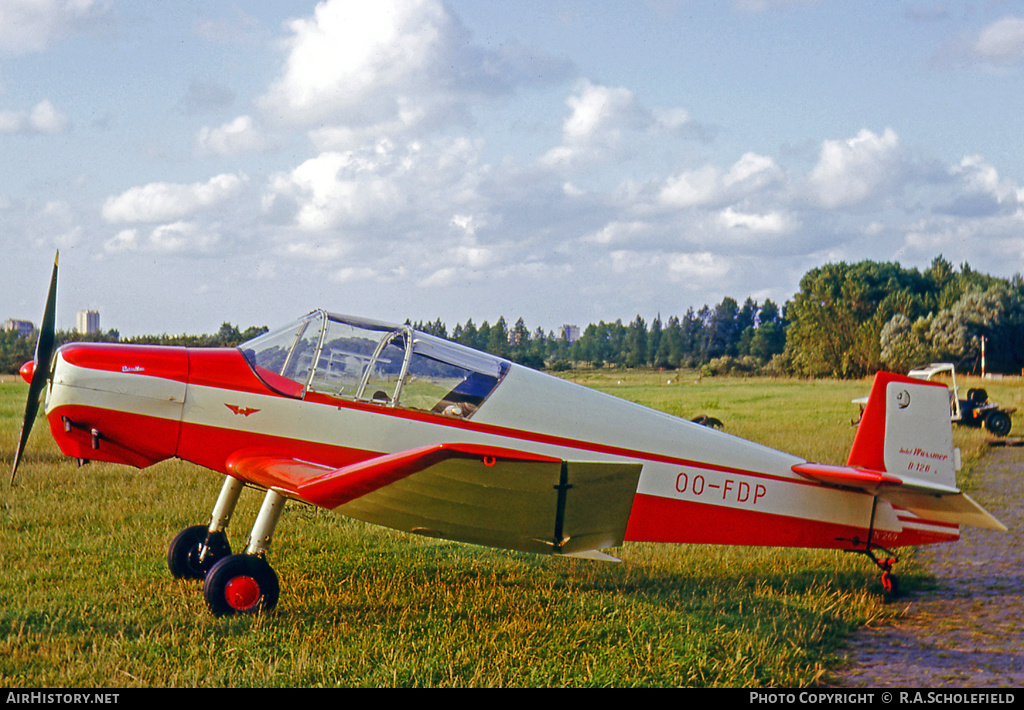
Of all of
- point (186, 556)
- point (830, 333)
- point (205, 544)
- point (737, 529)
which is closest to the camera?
point (737, 529)

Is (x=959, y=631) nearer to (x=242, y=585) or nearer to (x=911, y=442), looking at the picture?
(x=911, y=442)

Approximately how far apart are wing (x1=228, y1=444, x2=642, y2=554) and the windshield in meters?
0.84

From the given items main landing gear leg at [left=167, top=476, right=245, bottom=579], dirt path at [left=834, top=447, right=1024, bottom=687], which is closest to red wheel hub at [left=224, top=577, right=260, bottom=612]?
main landing gear leg at [left=167, top=476, right=245, bottom=579]

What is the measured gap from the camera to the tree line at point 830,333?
54625 millimetres

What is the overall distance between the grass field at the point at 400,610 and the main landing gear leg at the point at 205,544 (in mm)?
198

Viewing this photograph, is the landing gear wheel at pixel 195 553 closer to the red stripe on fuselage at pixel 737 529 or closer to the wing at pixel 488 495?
the wing at pixel 488 495

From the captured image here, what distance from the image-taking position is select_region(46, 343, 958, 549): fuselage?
556 cm

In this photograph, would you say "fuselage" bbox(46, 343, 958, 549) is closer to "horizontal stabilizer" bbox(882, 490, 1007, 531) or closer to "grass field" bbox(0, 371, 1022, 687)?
"grass field" bbox(0, 371, 1022, 687)

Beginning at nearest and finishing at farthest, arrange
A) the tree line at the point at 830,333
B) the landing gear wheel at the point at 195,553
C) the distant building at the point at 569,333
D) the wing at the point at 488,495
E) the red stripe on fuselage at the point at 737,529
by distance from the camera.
A: the wing at the point at 488,495 → the red stripe on fuselage at the point at 737,529 → the landing gear wheel at the point at 195,553 → the tree line at the point at 830,333 → the distant building at the point at 569,333

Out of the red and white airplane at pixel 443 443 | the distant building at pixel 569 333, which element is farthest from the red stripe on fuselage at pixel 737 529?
the distant building at pixel 569 333

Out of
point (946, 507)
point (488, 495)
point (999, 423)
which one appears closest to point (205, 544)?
point (488, 495)

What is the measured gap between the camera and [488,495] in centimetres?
460

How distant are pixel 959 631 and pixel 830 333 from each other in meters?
68.9
